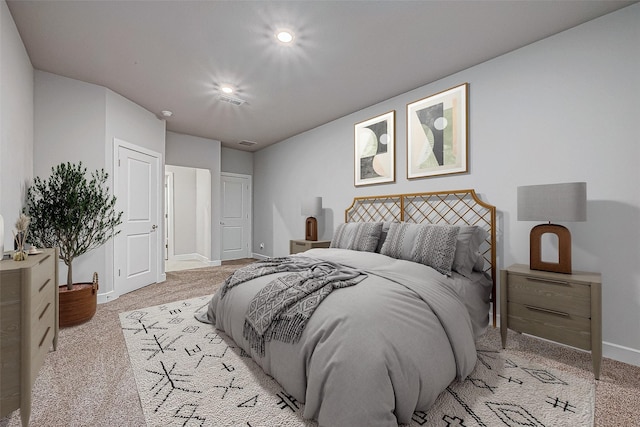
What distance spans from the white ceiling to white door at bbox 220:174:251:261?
2777 mm

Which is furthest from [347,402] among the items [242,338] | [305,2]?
[305,2]

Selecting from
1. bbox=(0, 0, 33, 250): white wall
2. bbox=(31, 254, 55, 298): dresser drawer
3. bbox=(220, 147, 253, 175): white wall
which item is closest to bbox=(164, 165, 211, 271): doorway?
bbox=(220, 147, 253, 175): white wall

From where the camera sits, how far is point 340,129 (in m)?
4.41

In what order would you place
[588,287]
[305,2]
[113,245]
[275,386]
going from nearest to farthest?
[275,386], [588,287], [305,2], [113,245]

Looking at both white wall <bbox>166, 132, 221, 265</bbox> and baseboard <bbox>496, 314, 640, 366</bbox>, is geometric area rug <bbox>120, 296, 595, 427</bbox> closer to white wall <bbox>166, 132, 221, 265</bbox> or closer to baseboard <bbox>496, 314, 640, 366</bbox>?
baseboard <bbox>496, 314, 640, 366</bbox>

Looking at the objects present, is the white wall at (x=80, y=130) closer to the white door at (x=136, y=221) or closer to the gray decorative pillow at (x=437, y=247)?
the white door at (x=136, y=221)

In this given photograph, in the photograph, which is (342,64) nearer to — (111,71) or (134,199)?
(111,71)

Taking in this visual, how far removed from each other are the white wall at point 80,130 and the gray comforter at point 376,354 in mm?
2688

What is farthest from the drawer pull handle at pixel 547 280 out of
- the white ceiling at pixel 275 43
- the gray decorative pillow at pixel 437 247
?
the white ceiling at pixel 275 43

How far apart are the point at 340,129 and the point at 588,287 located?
11.4ft

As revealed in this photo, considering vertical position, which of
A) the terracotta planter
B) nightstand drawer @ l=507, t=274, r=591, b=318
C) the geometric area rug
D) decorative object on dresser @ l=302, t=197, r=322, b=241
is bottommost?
the geometric area rug

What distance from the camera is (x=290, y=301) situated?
1.73 meters

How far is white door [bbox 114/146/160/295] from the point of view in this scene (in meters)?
3.66

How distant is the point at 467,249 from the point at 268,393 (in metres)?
1.98
